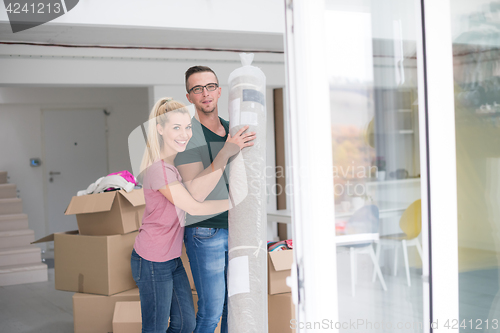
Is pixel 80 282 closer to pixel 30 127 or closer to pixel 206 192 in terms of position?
pixel 206 192

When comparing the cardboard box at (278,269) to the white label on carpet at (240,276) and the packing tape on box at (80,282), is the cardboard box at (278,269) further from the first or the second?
the packing tape on box at (80,282)

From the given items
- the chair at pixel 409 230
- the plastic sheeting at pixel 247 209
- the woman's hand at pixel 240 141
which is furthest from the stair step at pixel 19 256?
the chair at pixel 409 230

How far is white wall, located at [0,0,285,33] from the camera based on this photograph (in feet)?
10.8

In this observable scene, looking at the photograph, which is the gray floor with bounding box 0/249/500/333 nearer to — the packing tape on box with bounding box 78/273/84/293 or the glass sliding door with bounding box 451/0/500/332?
the glass sliding door with bounding box 451/0/500/332

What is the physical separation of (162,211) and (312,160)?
0.95m

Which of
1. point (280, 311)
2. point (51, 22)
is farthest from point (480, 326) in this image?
point (51, 22)

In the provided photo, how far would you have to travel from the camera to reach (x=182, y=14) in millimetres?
3510

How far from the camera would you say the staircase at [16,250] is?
4.51m

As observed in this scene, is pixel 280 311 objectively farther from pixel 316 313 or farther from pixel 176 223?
pixel 316 313

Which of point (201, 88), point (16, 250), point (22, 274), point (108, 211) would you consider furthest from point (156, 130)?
point (16, 250)

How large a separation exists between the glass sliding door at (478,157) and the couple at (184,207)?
87cm

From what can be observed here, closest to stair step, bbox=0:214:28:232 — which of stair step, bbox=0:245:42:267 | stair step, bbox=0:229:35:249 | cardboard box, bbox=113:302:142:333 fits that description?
stair step, bbox=0:229:35:249

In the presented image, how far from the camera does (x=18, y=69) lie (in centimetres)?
392

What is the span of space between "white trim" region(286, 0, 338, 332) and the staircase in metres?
4.39
